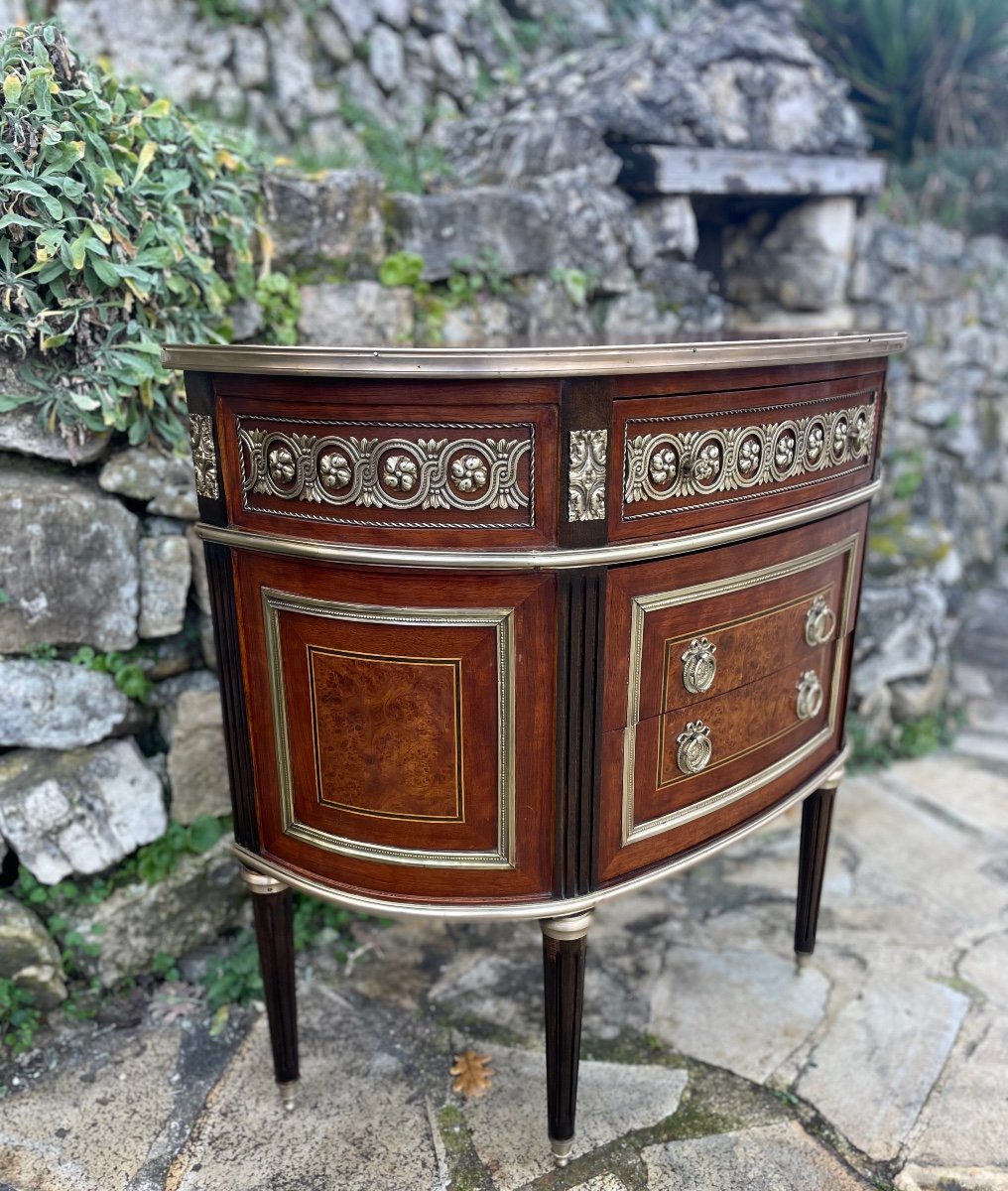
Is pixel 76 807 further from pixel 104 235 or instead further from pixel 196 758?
pixel 104 235

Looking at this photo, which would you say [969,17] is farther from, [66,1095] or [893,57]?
[66,1095]

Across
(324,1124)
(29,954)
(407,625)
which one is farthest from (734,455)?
(29,954)

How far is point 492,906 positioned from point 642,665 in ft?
1.51

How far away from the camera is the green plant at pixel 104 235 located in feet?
5.65

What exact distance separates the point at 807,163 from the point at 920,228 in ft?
3.76

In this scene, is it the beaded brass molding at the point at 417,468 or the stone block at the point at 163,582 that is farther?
the stone block at the point at 163,582

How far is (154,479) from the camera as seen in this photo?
2.07 metres

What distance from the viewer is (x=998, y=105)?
4.95 meters

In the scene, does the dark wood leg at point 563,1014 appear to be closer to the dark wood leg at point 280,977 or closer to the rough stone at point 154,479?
the dark wood leg at point 280,977

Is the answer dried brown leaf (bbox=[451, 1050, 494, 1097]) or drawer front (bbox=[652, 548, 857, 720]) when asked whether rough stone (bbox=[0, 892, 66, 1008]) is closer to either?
dried brown leaf (bbox=[451, 1050, 494, 1097])

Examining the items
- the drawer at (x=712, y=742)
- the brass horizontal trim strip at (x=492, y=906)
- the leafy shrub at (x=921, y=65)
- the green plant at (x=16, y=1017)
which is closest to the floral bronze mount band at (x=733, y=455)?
the drawer at (x=712, y=742)

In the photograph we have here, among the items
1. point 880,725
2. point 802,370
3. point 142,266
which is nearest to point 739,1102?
point 802,370

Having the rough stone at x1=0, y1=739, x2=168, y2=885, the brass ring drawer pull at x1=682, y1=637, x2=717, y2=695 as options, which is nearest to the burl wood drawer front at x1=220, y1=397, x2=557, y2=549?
the brass ring drawer pull at x1=682, y1=637, x2=717, y2=695

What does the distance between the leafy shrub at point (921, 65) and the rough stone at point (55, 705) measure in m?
4.81
